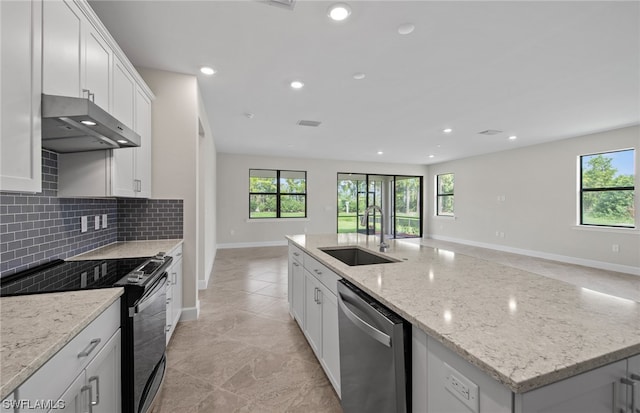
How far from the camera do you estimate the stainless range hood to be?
126 centimetres

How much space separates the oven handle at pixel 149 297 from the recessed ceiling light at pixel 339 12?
2152 millimetres

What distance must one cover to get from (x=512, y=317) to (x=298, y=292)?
6.29 ft

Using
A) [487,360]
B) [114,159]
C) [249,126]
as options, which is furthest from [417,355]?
[249,126]

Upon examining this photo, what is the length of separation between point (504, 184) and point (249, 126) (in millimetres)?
6371

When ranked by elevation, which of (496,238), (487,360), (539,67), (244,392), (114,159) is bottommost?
(244,392)

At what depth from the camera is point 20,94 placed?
3.66 feet

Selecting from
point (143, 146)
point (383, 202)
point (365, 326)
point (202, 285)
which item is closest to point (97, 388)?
point (365, 326)

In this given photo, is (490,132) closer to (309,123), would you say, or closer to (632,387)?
(309,123)

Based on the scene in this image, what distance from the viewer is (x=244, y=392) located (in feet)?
6.01

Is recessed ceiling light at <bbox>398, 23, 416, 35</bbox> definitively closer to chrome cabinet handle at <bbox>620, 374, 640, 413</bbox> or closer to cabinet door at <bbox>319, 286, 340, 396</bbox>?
cabinet door at <bbox>319, 286, 340, 396</bbox>

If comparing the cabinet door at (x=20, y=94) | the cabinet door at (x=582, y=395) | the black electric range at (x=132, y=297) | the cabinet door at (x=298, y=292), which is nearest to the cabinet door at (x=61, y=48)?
the cabinet door at (x=20, y=94)

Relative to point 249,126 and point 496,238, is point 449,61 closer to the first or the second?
point 249,126

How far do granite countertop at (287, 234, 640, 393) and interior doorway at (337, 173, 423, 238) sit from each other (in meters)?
6.97

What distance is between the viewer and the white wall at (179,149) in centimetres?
277
